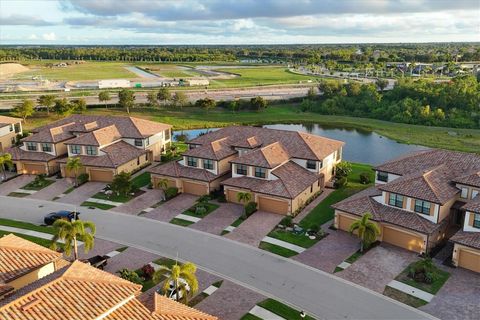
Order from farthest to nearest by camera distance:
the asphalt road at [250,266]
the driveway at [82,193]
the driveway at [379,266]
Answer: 1. the driveway at [82,193]
2. the driveway at [379,266]
3. the asphalt road at [250,266]

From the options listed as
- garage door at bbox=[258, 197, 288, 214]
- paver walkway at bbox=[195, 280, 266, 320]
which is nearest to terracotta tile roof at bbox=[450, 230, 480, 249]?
garage door at bbox=[258, 197, 288, 214]

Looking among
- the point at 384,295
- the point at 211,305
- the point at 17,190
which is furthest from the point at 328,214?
the point at 17,190

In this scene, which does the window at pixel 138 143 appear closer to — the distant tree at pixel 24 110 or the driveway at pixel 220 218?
the driveway at pixel 220 218

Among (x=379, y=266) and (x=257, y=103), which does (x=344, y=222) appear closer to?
(x=379, y=266)

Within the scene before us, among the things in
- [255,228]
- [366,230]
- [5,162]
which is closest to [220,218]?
[255,228]

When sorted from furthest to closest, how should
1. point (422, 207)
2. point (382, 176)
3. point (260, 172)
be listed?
point (260, 172), point (382, 176), point (422, 207)

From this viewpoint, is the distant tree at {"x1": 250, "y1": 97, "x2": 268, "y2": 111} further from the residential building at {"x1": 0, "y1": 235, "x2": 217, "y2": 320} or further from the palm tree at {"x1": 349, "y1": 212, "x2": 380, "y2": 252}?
the residential building at {"x1": 0, "y1": 235, "x2": 217, "y2": 320}

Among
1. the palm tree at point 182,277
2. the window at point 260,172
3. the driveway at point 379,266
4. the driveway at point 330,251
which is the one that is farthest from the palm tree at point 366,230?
the palm tree at point 182,277
